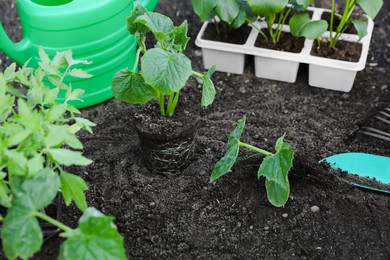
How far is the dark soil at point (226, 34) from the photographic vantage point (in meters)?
1.97

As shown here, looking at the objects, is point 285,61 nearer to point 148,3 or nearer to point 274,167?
point 148,3

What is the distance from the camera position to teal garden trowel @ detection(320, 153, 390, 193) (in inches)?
61.3

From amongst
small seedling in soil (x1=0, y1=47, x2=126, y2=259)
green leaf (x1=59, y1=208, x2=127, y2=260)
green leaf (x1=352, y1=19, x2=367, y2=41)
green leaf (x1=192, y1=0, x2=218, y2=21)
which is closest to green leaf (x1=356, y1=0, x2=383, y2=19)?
green leaf (x1=352, y1=19, x2=367, y2=41)

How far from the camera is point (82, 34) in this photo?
1.64 meters

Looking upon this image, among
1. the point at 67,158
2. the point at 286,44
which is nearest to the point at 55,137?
the point at 67,158

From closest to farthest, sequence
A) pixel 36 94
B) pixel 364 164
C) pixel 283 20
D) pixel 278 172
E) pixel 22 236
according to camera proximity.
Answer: pixel 22 236, pixel 36 94, pixel 278 172, pixel 364 164, pixel 283 20

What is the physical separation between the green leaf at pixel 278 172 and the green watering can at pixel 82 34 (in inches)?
26.9

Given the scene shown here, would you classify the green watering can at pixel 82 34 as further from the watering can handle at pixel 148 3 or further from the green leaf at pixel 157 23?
the green leaf at pixel 157 23

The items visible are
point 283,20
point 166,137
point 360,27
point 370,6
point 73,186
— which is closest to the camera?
point 73,186

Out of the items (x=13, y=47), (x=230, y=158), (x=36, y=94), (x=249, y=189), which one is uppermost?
(x=36, y=94)

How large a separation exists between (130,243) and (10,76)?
55cm

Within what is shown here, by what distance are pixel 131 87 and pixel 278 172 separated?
46 centimetres

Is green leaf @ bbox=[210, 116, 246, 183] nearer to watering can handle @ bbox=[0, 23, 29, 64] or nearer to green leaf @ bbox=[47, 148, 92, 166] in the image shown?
green leaf @ bbox=[47, 148, 92, 166]

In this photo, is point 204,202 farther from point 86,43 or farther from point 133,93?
point 86,43
